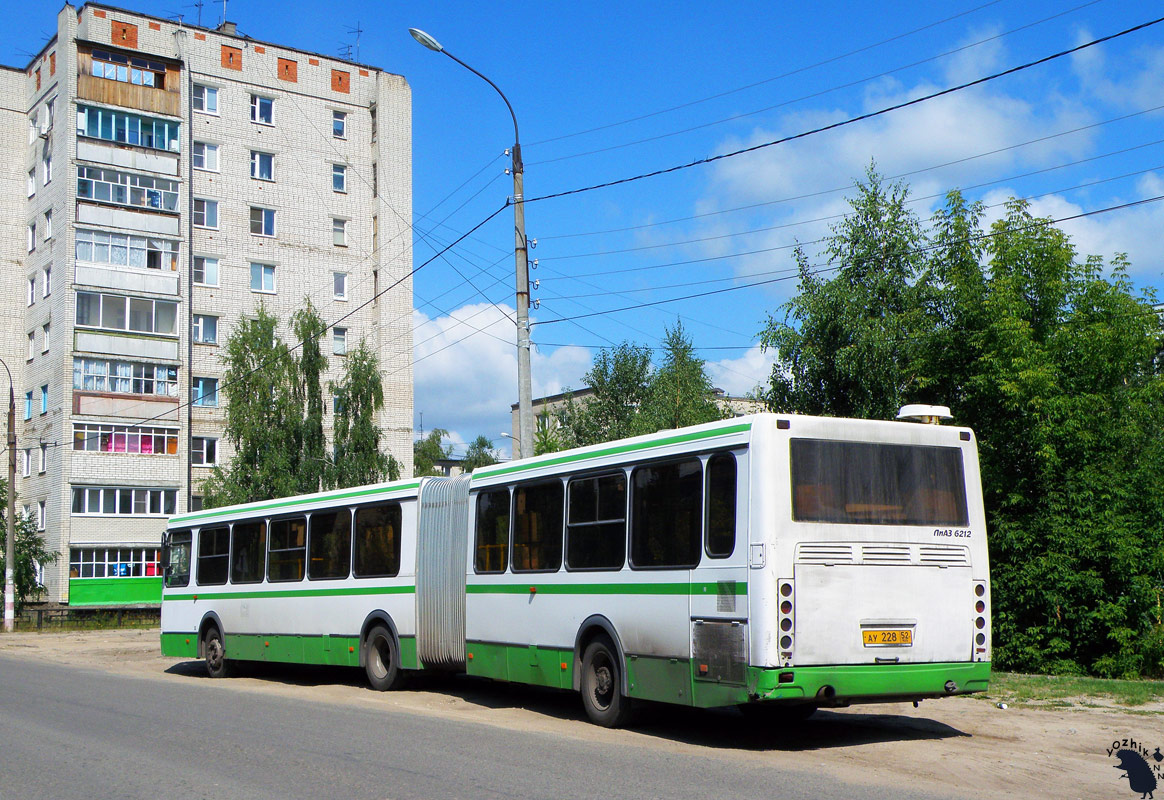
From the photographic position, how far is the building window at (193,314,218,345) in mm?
54000

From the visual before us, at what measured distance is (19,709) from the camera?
1444cm

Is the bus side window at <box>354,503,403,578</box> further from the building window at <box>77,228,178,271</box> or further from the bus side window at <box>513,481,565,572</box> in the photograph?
the building window at <box>77,228,178,271</box>

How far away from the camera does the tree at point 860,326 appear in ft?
78.8

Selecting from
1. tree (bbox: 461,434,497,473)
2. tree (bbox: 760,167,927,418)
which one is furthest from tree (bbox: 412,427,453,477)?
tree (bbox: 760,167,927,418)

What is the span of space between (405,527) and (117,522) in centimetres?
3794

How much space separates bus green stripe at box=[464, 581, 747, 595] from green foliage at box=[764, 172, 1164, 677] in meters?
10.3

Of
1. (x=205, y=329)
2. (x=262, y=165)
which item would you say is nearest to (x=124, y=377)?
(x=205, y=329)

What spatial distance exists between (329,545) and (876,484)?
987 centimetres

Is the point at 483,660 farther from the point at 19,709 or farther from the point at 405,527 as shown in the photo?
the point at 19,709

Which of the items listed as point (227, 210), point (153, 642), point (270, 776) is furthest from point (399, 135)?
point (270, 776)

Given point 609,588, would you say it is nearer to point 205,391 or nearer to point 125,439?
point 125,439

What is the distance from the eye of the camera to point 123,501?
166 ft

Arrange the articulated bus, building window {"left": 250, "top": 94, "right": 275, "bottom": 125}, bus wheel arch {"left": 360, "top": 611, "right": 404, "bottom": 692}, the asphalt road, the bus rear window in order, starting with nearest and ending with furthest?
the asphalt road → the articulated bus → the bus rear window → bus wheel arch {"left": 360, "top": 611, "right": 404, "bottom": 692} → building window {"left": 250, "top": 94, "right": 275, "bottom": 125}

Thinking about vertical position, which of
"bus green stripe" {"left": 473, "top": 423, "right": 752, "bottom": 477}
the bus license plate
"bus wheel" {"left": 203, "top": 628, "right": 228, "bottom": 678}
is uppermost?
"bus green stripe" {"left": 473, "top": 423, "right": 752, "bottom": 477}
